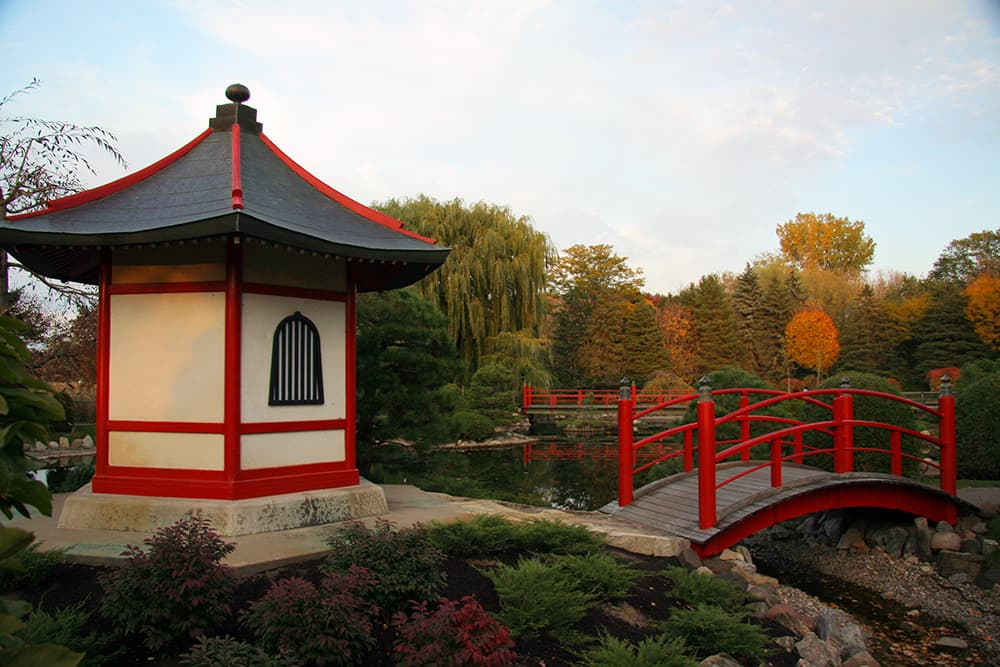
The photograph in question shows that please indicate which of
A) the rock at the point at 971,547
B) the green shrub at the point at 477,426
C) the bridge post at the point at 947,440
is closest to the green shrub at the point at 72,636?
the rock at the point at 971,547

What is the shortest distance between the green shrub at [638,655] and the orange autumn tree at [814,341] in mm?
31618

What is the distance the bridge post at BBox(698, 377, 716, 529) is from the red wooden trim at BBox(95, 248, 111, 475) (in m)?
5.16

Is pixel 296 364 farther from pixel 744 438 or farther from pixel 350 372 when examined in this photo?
pixel 744 438

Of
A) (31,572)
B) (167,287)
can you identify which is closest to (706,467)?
(167,287)

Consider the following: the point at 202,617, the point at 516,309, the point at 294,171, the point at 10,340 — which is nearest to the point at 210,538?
the point at 202,617

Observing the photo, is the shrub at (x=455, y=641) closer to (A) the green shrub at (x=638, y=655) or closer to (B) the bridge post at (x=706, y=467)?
(A) the green shrub at (x=638, y=655)

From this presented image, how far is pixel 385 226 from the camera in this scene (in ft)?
23.1

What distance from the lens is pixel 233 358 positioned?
5715mm

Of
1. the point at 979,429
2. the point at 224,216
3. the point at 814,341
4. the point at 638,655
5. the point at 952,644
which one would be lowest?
the point at 952,644

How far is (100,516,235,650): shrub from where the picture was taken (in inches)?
134

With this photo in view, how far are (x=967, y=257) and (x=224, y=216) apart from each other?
136 ft

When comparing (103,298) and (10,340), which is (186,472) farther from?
(10,340)

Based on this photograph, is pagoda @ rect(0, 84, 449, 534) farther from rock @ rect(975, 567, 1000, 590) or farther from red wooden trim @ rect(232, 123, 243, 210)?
rock @ rect(975, 567, 1000, 590)

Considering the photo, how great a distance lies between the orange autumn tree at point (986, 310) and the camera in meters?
28.6
